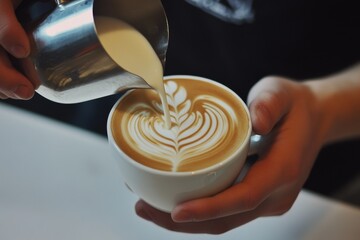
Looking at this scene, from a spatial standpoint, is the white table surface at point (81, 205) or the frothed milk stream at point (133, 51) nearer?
the frothed milk stream at point (133, 51)

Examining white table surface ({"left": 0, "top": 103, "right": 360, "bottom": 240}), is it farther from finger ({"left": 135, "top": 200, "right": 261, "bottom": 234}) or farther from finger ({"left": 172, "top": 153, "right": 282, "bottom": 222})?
finger ({"left": 172, "top": 153, "right": 282, "bottom": 222})

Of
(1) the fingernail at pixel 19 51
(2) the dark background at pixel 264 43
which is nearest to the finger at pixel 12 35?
(1) the fingernail at pixel 19 51

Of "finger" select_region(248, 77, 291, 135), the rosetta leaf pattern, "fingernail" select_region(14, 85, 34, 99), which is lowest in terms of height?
the rosetta leaf pattern

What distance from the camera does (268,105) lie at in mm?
708

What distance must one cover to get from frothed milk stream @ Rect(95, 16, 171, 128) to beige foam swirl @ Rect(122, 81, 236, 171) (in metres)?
0.03

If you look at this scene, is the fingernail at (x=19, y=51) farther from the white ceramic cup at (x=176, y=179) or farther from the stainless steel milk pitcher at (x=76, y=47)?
the white ceramic cup at (x=176, y=179)

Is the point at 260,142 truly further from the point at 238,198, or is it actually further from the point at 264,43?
the point at 264,43

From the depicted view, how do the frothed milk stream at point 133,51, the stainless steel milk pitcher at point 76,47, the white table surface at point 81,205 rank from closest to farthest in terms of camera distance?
the stainless steel milk pitcher at point 76,47 → the frothed milk stream at point 133,51 → the white table surface at point 81,205

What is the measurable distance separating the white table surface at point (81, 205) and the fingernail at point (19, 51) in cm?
35

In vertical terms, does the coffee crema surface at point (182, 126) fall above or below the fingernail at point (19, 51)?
below

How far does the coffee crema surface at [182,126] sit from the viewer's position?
0.65 m

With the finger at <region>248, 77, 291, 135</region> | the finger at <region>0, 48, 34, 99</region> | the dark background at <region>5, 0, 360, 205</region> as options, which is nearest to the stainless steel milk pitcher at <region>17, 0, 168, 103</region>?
the finger at <region>0, 48, 34, 99</region>

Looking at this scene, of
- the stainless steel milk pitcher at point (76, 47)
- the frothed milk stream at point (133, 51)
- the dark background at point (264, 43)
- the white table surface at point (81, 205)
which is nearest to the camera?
the stainless steel milk pitcher at point (76, 47)

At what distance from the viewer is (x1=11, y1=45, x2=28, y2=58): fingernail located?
2.01ft
